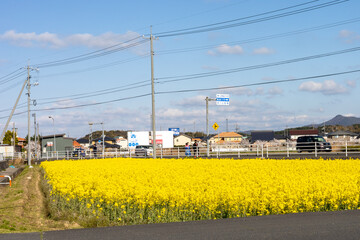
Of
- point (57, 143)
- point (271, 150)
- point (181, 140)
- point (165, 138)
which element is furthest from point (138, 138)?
point (181, 140)

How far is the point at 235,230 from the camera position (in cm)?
892

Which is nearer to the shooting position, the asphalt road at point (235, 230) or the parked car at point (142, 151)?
the asphalt road at point (235, 230)

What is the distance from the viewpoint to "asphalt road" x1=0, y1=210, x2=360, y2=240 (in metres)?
8.54

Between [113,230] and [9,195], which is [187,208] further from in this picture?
[9,195]

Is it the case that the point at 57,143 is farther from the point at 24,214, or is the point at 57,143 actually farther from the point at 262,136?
the point at 24,214

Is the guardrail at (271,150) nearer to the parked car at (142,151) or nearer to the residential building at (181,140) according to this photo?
the parked car at (142,151)

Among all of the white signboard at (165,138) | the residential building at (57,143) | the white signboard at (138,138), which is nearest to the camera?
the white signboard at (165,138)

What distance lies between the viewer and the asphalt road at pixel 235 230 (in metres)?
8.54

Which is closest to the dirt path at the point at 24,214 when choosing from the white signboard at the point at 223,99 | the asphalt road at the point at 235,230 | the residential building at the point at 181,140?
the asphalt road at the point at 235,230

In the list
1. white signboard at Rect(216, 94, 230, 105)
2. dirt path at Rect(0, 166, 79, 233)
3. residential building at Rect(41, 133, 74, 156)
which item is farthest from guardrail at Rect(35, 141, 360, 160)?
residential building at Rect(41, 133, 74, 156)

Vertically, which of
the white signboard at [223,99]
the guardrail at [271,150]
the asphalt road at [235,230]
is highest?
the white signboard at [223,99]

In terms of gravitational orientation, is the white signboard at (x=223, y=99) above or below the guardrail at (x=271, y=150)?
above

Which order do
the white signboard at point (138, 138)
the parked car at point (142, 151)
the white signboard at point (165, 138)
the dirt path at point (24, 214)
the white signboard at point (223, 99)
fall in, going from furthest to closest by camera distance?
the white signboard at point (138, 138), the white signboard at point (165, 138), the parked car at point (142, 151), the white signboard at point (223, 99), the dirt path at point (24, 214)

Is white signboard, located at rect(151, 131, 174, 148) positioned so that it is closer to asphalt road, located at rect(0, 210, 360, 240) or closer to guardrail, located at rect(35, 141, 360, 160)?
guardrail, located at rect(35, 141, 360, 160)
